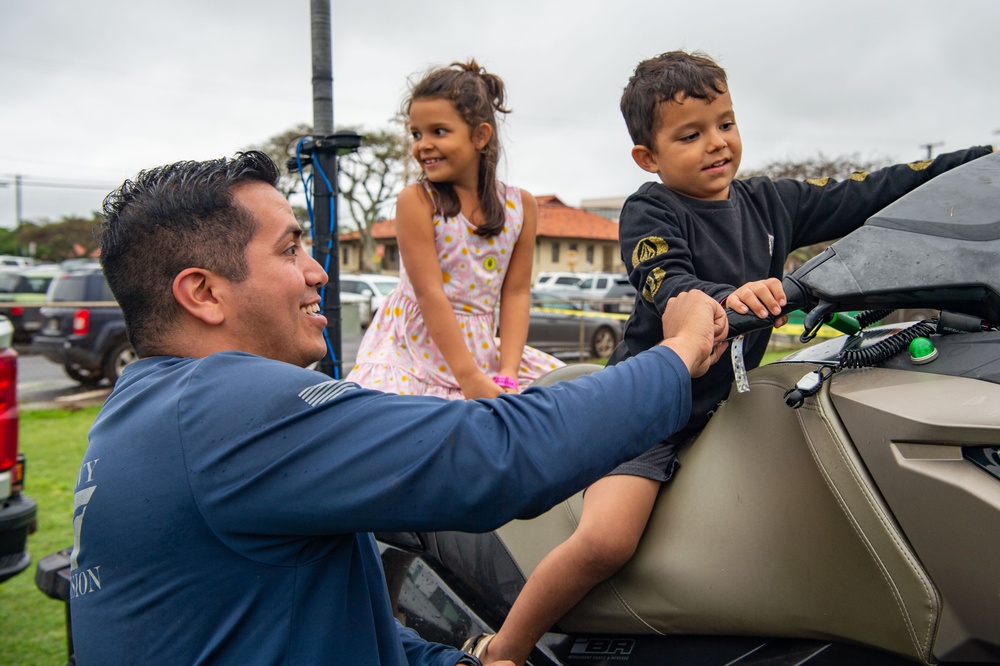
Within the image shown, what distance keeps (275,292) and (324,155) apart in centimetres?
245

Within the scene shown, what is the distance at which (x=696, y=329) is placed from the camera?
1.29m

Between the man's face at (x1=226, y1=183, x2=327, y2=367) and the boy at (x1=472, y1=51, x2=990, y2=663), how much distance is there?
26.0 inches

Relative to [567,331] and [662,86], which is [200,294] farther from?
[567,331]

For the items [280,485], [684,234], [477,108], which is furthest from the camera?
[477,108]

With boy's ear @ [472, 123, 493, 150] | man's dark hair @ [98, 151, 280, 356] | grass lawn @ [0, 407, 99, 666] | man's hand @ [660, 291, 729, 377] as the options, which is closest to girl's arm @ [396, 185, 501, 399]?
boy's ear @ [472, 123, 493, 150]

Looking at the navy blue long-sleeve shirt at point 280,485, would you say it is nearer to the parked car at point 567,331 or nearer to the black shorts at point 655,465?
the black shorts at point 655,465

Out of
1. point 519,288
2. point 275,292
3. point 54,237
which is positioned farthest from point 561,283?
point 54,237

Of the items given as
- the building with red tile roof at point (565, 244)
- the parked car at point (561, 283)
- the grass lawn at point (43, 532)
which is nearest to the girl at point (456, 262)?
the grass lawn at point (43, 532)

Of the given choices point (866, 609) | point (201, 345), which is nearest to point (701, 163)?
point (866, 609)

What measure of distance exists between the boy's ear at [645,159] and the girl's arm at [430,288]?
0.72 metres

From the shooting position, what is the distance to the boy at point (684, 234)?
149 cm

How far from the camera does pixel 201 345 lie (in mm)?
1252

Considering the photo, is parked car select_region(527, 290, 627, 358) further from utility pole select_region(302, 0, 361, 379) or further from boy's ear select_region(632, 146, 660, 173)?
boy's ear select_region(632, 146, 660, 173)

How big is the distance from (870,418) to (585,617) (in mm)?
699
